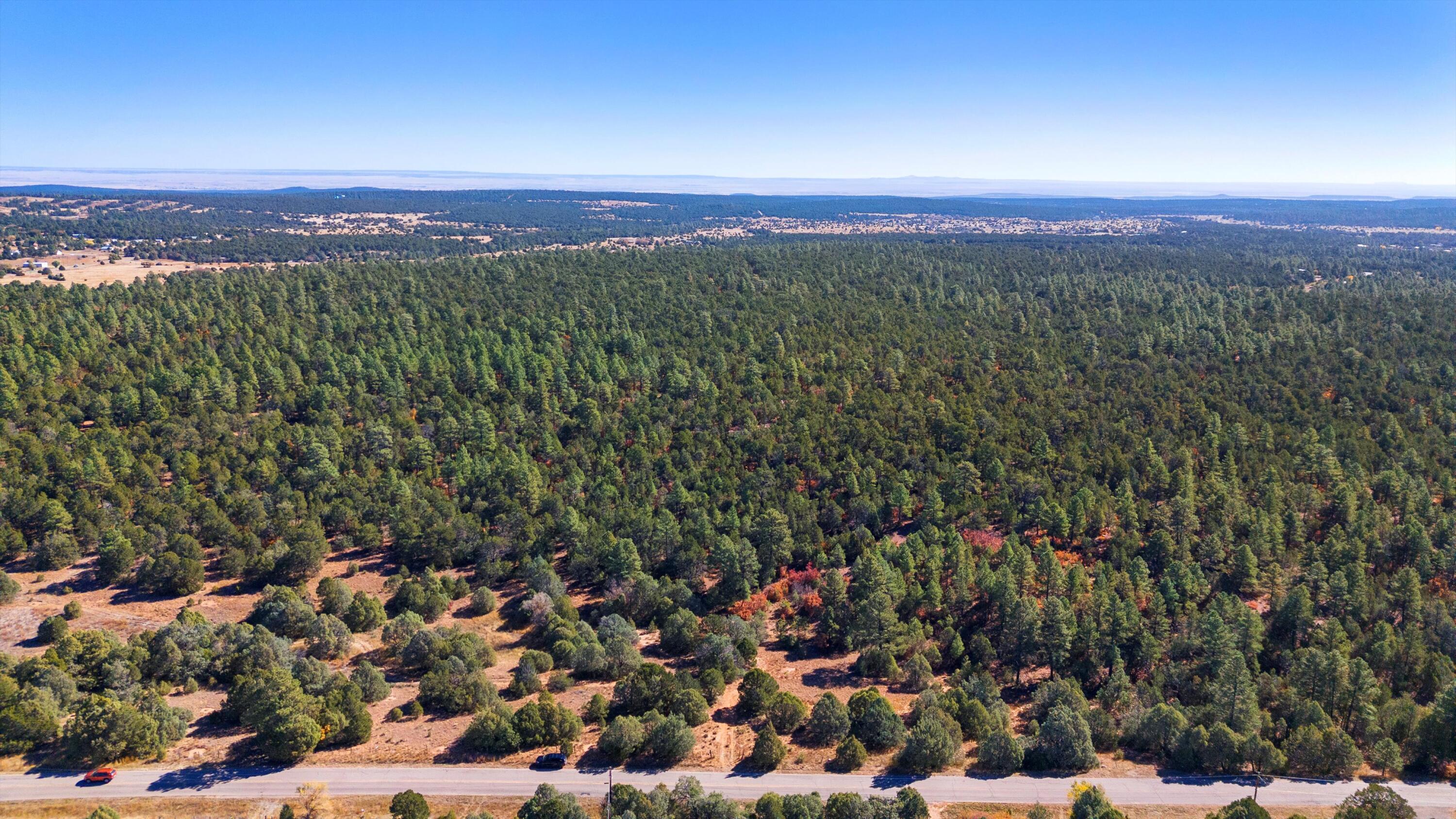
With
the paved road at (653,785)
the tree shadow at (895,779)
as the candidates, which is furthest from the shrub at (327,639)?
the tree shadow at (895,779)

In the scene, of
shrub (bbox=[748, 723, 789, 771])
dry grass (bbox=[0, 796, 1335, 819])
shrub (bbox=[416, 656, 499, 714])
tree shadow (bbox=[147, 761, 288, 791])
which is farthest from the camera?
shrub (bbox=[416, 656, 499, 714])

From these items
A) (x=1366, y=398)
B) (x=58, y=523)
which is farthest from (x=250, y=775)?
(x=1366, y=398)

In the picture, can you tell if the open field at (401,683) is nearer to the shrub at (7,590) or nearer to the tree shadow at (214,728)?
the tree shadow at (214,728)

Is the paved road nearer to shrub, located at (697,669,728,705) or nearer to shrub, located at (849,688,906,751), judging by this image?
shrub, located at (849,688,906,751)

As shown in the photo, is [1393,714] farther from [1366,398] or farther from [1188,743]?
[1366,398]

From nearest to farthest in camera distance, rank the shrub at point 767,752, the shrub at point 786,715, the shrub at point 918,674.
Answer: the shrub at point 767,752, the shrub at point 786,715, the shrub at point 918,674

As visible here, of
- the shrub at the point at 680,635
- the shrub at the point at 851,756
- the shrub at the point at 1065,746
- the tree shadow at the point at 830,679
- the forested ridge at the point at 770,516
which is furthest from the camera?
the shrub at the point at 680,635

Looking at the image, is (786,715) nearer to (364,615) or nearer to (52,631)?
(364,615)

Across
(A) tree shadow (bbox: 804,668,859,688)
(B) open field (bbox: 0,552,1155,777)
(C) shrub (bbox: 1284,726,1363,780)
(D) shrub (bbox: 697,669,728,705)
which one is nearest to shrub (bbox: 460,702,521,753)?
(B) open field (bbox: 0,552,1155,777)
